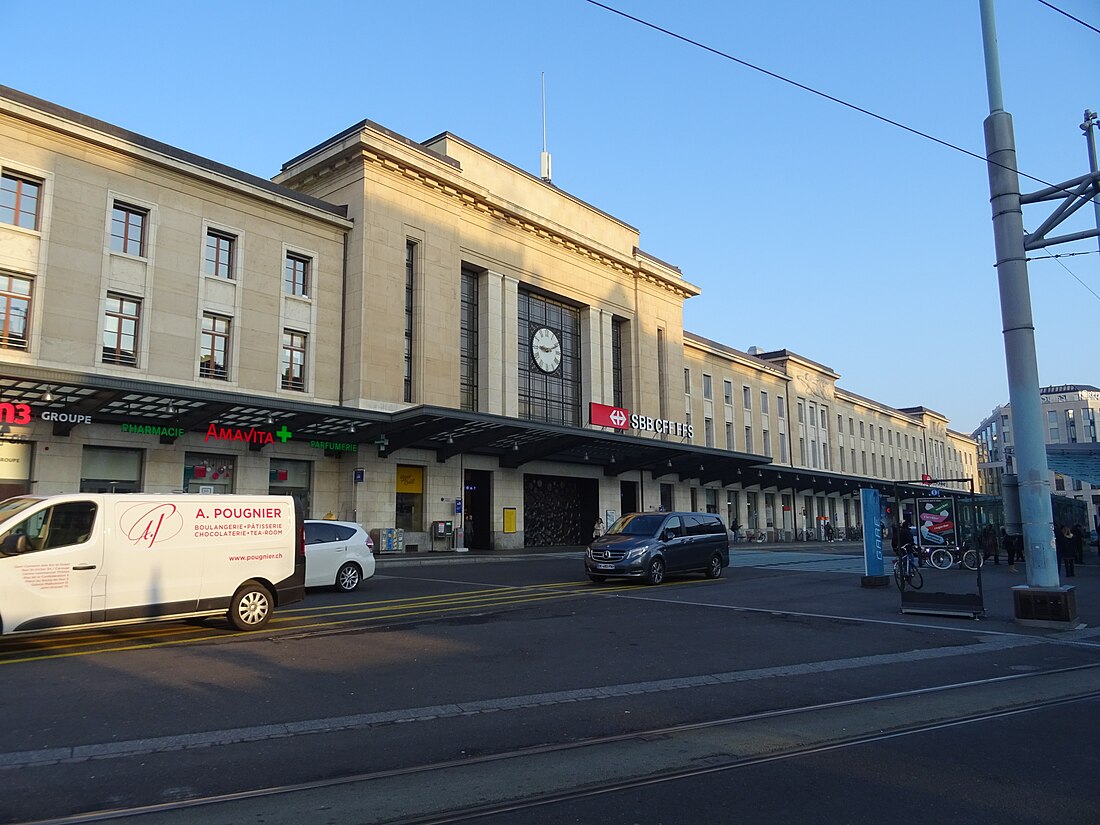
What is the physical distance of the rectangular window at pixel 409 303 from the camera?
34312 millimetres

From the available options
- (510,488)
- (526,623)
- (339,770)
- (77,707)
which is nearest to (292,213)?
(510,488)

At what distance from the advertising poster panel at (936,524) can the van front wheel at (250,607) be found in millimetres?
15652

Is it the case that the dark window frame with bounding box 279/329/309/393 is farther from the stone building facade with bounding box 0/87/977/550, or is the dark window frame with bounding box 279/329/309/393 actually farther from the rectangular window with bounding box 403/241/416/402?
the rectangular window with bounding box 403/241/416/402

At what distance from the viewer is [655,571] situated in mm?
19625

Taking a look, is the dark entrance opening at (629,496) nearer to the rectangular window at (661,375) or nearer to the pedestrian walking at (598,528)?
the pedestrian walking at (598,528)

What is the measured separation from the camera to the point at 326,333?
31.7 meters

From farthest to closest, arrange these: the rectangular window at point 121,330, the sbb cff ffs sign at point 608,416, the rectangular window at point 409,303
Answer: the sbb cff ffs sign at point 608,416 → the rectangular window at point 409,303 → the rectangular window at point 121,330

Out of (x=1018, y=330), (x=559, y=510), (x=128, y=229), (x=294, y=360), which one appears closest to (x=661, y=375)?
(x=559, y=510)

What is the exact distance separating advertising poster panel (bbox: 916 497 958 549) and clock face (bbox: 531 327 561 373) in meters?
24.6

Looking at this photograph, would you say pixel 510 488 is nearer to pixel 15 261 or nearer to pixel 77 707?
pixel 15 261

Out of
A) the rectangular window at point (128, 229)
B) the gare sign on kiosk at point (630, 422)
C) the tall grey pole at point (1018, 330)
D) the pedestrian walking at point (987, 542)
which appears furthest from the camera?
the gare sign on kiosk at point (630, 422)

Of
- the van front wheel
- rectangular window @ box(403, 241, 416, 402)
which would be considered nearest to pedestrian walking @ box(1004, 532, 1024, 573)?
rectangular window @ box(403, 241, 416, 402)

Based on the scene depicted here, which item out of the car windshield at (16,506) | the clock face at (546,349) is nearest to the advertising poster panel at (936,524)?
the car windshield at (16,506)

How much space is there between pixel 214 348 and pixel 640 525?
56.9ft
